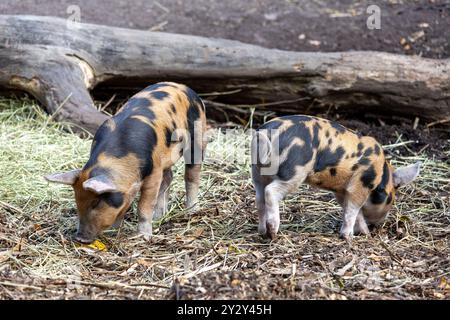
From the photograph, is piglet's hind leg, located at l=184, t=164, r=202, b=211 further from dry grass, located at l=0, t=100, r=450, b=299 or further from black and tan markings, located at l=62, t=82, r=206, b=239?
black and tan markings, located at l=62, t=82, r=206, b=239

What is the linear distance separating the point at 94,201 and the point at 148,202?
54cm

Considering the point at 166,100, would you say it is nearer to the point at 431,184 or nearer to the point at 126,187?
the point at 126,187

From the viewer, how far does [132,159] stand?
6363 millimetres

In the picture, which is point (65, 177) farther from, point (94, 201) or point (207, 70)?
point (207, 70)

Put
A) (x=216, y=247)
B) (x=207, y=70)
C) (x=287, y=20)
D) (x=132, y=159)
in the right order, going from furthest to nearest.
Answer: (x=287, y=20), (x=207, y=70), (x=216, y=247), (x=132, y=159)

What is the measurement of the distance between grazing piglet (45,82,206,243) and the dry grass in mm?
278

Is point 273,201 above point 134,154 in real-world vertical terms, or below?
below

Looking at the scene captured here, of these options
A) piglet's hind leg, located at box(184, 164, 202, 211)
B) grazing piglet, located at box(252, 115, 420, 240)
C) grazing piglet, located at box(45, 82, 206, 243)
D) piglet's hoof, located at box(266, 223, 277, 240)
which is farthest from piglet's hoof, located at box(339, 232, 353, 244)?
grazing piglet, located at box(45, 82, 206, 243)

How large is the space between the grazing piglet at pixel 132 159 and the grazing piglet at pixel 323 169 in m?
0.75

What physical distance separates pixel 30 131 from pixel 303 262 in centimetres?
406

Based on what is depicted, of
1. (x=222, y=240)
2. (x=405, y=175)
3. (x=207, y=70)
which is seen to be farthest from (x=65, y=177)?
(x=207, y=70)

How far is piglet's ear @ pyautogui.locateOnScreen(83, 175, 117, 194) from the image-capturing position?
19.8 ft

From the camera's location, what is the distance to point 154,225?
23.4 feet

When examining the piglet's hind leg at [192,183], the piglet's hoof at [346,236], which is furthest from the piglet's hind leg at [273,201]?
the piglet's hind leg at [192,183]
